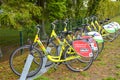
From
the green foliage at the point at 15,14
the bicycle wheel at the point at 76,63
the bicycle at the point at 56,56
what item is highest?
the green foliage at the point at 15,14

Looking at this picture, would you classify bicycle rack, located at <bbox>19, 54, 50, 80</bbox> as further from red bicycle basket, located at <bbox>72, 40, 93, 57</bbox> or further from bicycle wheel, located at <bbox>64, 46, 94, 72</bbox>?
red bicycle basket, located at <bbox>72, 40, 93, 57</bbox>

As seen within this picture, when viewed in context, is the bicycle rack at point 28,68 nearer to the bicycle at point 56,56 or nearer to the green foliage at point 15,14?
the bicycle at point 56,56

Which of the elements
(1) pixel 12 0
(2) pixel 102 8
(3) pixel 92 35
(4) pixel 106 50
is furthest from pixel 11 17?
(2) pixel 102 8

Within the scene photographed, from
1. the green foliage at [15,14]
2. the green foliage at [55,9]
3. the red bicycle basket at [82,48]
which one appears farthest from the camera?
the green foliage at [55,9]

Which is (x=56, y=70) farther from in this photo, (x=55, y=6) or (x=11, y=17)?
(x=55, y=6)

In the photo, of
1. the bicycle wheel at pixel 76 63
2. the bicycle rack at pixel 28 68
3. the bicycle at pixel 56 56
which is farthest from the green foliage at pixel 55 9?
the bicycle rack at pixel 28 68

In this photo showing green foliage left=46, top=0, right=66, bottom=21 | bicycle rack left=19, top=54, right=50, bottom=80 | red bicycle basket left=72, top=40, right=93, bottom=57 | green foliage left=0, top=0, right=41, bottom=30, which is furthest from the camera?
green foliage left=46, top=0, right=66, bottom=21

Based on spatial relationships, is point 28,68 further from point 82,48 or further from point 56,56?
point 82,48

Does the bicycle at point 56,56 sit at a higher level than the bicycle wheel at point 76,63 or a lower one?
higher

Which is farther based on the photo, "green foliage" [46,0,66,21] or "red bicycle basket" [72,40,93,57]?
"green foliage" [46,0,66,21]

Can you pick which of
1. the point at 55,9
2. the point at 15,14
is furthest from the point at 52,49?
the point at 55,9

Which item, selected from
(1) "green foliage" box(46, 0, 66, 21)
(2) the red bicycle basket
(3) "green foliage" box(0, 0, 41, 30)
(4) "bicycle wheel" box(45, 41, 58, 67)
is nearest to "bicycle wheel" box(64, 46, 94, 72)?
(2) the red bicycle basket

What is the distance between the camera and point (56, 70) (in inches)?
255

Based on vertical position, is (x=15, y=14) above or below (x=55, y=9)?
above
